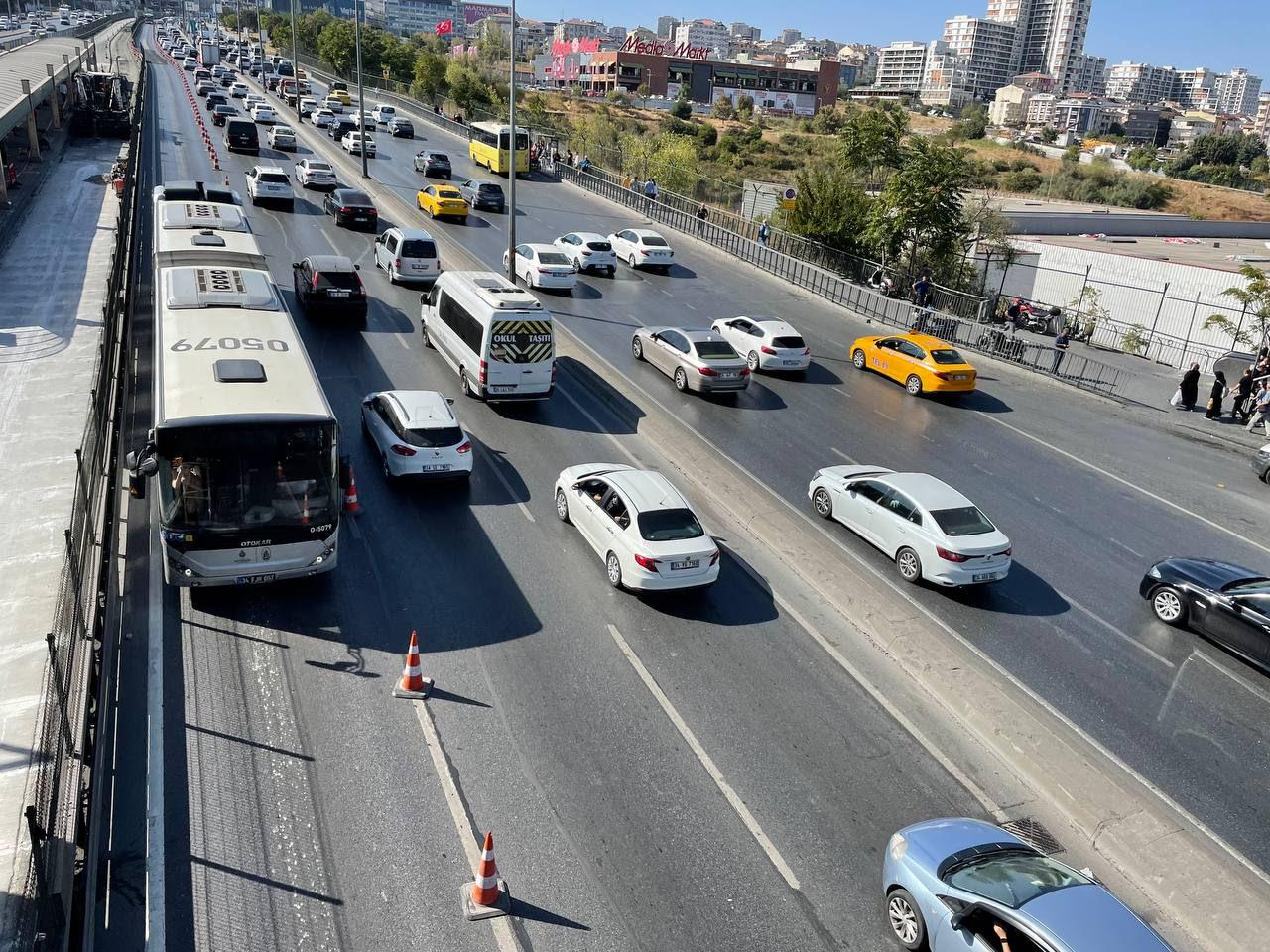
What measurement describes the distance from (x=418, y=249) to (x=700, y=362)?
1172 centimetres

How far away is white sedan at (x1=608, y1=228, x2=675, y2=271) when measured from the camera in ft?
118

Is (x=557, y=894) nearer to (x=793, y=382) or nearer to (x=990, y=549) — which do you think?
(x=990, y=549)

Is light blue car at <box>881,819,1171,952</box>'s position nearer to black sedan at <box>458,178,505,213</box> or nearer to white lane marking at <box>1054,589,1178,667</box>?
white lane marking at <box>1054,589,1178,667</box>

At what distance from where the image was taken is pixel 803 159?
10131 centimetres

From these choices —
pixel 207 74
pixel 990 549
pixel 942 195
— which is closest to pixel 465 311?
pixel 990 549

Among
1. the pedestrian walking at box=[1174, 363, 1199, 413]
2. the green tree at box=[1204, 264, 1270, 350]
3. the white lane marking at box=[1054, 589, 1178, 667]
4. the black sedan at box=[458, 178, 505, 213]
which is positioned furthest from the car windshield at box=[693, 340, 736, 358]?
the black sedan at box=[458, 178, 505, 213]

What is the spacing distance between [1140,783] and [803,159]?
100m

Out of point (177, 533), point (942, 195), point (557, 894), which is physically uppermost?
point (942, 195)

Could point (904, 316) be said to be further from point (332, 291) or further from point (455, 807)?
point (455, 807)

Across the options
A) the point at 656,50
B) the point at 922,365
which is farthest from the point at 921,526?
the point at 656,50

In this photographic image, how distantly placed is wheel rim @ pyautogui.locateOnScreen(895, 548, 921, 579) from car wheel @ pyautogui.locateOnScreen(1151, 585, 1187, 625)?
376 cm

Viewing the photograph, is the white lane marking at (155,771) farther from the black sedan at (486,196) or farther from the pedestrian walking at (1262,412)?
the black sedan at (486,196)

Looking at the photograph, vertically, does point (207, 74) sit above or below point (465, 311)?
above

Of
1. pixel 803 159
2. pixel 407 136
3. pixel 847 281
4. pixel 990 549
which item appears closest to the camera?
pixel 990 549
